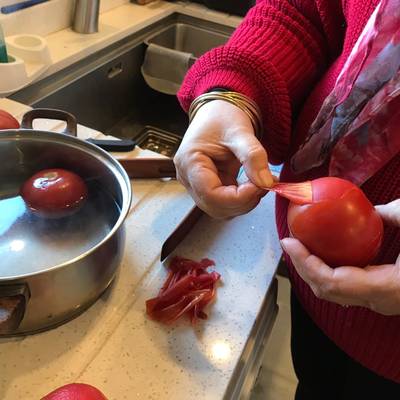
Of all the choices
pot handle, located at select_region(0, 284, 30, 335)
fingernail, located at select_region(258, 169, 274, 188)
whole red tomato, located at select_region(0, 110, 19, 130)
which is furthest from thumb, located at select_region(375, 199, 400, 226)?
whole red tomato, located at select_region(0, 110, 19, 130)

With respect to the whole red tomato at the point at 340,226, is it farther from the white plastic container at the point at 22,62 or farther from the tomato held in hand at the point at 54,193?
the white plastic container at the point at 22,62

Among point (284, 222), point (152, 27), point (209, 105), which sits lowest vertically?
point (152, 27)

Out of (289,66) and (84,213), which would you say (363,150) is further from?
(84,213)

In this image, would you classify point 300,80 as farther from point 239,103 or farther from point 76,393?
point 76,393

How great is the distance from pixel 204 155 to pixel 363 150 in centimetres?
16

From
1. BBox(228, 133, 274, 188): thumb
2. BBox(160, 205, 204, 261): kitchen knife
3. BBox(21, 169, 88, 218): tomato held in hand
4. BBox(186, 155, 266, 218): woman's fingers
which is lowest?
BBox(160, 205, 204, 261): kitchen knife

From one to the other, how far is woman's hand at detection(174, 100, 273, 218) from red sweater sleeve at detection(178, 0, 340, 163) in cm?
5

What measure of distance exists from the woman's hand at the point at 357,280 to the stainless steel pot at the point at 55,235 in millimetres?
181

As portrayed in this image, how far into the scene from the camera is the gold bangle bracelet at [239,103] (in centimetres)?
55

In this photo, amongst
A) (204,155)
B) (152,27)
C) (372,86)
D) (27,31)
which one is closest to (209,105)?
(204,155)

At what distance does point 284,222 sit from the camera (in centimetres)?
61

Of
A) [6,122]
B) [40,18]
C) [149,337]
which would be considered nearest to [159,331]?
[149,337]

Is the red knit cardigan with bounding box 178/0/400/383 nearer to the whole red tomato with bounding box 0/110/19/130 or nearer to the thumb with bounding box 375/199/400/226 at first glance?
the thumb with bounding box 375/199/400/226

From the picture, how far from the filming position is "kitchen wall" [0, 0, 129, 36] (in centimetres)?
93
